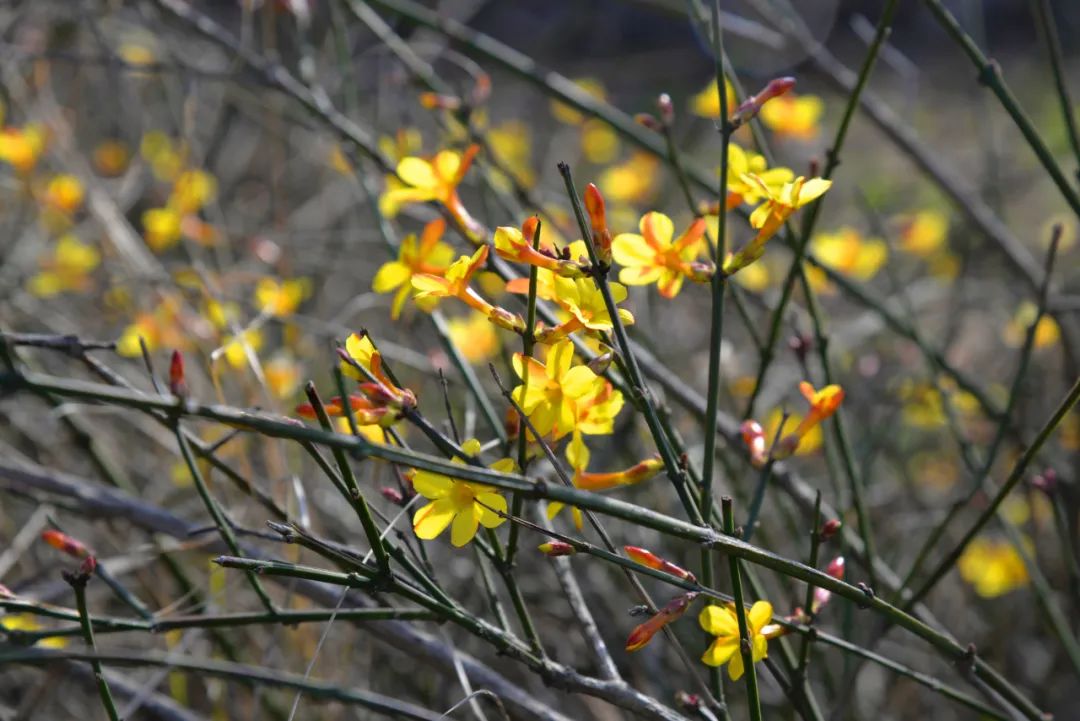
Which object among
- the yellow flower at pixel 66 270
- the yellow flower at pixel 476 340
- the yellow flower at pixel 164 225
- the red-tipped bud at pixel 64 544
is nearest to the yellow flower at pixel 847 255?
the yellow flower at pixel 476 340

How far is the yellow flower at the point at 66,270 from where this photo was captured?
11.2 feet

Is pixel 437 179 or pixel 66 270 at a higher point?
pixel 437 179

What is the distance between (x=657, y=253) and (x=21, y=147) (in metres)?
2.58

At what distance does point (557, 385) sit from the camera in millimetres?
1138

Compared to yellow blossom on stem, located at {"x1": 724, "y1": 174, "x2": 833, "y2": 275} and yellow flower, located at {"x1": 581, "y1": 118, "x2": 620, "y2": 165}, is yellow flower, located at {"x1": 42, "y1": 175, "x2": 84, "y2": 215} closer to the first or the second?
yellow flower, located at {"x1": 581, "y1": 118, "x2": 620, "y2": 165}

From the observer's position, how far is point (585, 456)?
1255mm

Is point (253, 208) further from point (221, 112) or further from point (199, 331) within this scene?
point (199, 331)

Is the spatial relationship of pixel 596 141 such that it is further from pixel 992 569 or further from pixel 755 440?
pixel 755 440

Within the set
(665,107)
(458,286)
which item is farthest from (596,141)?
(458,286)

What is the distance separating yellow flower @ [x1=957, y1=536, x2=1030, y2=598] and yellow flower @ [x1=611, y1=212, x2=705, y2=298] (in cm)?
189

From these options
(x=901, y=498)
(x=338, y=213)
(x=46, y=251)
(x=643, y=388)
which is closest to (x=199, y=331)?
(x=46, y=251)

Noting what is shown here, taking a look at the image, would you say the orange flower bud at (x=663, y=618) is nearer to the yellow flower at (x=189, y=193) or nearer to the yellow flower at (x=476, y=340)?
the yellow flower at (x=476, y=340)

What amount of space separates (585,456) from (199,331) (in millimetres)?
2144

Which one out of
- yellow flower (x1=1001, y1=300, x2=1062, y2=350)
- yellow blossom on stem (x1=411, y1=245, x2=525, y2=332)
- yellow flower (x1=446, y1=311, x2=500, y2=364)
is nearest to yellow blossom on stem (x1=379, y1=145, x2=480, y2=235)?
yellow blossom on stem (x1=411, y1=245, x2=525, y2=332)
